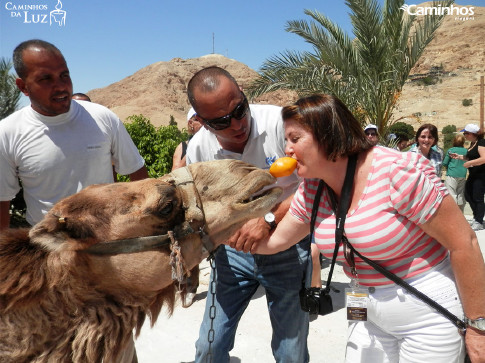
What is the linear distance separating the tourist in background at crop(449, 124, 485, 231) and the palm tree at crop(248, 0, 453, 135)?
2846 millimetres

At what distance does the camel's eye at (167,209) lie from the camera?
2193 millimetres

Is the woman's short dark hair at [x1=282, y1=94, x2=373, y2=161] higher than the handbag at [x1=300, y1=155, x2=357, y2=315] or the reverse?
higher

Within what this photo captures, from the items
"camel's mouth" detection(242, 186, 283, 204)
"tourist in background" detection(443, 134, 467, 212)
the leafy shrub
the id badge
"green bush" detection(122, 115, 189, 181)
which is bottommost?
the leafy shrub

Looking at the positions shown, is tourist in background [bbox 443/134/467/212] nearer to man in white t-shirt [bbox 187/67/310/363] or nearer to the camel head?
man in white t-shirt [bbox 187/67/310/363]

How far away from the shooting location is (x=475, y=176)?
32.1 feet

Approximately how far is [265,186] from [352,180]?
18.7 inches

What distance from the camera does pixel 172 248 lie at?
2166mm

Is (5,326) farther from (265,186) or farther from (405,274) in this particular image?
(405,274)

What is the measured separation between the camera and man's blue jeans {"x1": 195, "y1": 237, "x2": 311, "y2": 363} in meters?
3.02

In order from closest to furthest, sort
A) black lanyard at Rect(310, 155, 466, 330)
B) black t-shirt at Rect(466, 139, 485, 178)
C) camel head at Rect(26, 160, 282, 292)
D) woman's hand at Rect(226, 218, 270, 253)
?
1. camel head at Rect(26, 160, 282, 292)
2. black lanyard at Rect(310, 155, 466, 330)
3. woman's hand at Rect(226, 218, 270, 253)
4. black t-shirt at Rect(466, 139, 485, 178)

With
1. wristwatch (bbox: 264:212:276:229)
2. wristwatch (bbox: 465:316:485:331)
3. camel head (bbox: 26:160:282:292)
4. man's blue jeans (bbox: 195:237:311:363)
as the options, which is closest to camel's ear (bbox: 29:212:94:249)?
camel head (bbox: 26:160:282:292)

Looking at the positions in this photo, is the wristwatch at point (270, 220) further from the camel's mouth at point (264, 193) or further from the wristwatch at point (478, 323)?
the wristwatch at point (478, 323)

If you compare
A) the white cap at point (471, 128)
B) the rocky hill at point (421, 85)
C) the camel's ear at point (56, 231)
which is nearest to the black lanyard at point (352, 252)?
the camel's ear at point (56, 231)

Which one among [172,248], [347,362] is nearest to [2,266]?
[172,248]
